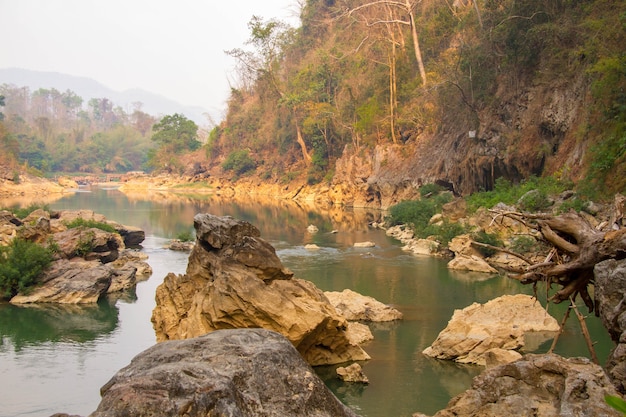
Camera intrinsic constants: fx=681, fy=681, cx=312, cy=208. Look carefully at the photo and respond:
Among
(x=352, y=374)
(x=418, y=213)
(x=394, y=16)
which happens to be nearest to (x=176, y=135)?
(x=394, y=16)

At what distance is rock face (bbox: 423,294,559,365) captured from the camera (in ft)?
39.9

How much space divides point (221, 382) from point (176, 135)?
88206 millimetres

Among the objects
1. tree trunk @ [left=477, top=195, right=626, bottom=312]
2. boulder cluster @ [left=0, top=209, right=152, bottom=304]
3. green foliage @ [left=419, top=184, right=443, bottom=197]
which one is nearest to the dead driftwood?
tree trunk @ [left=477, top=195, right=626, bottom=312]

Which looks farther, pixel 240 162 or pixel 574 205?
pixel 240 162

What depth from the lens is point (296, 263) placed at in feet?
79.3

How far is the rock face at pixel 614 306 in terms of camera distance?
566 centimetres

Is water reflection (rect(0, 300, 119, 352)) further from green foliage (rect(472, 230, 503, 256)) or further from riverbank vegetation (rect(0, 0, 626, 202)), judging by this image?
riverbank vegetation (rect(0, 0, 626, 202))

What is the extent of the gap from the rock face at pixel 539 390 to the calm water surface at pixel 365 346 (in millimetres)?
4316

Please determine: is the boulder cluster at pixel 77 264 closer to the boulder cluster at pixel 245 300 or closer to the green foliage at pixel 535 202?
the boulder cluster at pixel 245 300

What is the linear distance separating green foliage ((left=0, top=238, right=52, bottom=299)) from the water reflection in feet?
1.88

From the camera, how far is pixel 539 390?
18.9 feet

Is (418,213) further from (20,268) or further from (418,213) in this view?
(20,268)

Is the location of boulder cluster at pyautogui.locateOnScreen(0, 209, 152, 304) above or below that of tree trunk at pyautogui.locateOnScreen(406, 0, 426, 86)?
below

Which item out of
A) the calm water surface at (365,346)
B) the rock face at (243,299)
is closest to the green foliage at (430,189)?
the calm water surface at (365,346)
